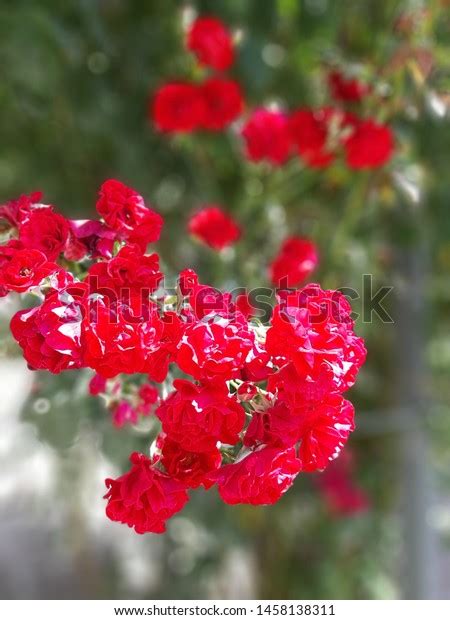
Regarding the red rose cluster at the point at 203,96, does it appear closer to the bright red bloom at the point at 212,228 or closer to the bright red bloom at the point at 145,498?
the bright red bloom at the point at 212,228

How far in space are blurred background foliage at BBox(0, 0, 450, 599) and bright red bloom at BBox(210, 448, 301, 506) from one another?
0.26m

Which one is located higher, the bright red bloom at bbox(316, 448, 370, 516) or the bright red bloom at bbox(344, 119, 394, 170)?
the bright red bloom at bbox(344, 119, 394, 170)

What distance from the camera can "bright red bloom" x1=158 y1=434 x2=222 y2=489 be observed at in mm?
554

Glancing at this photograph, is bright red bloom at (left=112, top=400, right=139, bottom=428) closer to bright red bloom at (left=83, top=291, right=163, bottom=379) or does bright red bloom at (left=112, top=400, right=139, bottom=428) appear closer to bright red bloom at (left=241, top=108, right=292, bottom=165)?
bright red bloom at (left=83, top=291, right=163, bottom=379)

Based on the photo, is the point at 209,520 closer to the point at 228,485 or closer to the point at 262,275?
the point at 262,275

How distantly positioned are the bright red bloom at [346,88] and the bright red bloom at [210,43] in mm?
165

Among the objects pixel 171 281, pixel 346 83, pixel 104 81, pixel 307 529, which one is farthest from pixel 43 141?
pixel 307 529

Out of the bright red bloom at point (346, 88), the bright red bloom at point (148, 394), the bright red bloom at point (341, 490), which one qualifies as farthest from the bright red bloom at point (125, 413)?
the bright red bloom at point (341, 490)

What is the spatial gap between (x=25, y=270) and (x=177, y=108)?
68 cm

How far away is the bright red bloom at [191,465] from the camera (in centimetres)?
55

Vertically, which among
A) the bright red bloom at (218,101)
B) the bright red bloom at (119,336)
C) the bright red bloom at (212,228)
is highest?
the bright red bloom at (218,101)

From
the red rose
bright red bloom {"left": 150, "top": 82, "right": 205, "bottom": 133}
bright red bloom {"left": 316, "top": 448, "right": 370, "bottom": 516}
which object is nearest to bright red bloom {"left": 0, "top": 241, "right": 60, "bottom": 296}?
the red rose

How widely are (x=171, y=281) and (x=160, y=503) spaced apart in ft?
0.81

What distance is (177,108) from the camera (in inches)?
45.8
